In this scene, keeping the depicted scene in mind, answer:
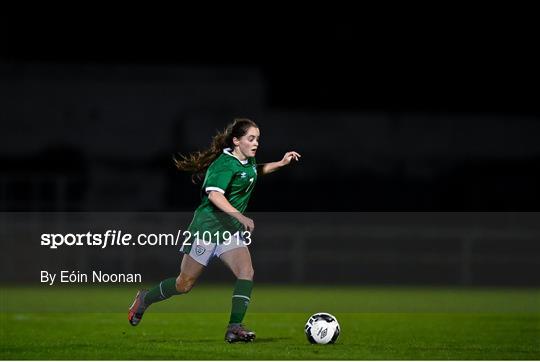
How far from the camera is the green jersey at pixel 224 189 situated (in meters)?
10.3

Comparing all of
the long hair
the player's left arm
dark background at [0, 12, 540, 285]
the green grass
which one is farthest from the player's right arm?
dark background at [0, 12, 540, 285]

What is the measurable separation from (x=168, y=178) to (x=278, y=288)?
8.21 meters

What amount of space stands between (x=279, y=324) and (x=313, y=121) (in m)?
18.1

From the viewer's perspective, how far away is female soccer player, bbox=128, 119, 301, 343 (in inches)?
407

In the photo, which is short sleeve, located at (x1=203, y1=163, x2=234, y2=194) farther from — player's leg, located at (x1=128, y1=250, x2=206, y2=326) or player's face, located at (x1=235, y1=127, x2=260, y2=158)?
player's leg, located at (x1=128, y1=250, x2=206, y2=326)

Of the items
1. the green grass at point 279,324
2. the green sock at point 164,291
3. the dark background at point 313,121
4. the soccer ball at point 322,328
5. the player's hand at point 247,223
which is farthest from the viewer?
the dark background at point 313,121

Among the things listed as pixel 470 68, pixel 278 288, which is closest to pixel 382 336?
pixel 278 288

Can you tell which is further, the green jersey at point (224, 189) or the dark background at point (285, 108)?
the dark background at point (285, 108)

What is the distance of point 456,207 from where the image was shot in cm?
2972

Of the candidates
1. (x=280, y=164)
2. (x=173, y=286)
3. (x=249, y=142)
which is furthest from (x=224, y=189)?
(x=173, y=286)

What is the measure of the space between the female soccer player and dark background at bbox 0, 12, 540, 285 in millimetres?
12211

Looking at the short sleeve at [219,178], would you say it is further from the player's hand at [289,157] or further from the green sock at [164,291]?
the green sock at [164,291]

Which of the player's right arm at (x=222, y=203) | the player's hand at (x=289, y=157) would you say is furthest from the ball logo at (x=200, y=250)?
the player's hand at (x=289, y=157)

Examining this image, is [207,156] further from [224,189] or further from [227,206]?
[227,206]
